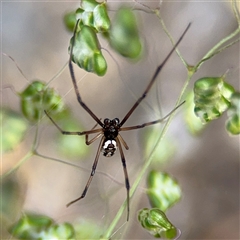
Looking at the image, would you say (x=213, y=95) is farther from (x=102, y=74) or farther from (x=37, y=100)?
(x=37, y=100)

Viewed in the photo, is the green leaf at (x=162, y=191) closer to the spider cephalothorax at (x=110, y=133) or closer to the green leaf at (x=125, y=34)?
the spider cephalothorax at (x=110, y=133)

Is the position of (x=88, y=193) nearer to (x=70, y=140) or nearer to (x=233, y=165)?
(x=70, y=140)

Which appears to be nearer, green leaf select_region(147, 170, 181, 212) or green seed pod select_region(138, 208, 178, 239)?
green seed pod select_region(138, 208, 178, 239)

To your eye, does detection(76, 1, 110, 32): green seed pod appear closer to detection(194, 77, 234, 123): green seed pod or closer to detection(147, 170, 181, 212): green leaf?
detection(194, 77, 234, 123): green seed pod

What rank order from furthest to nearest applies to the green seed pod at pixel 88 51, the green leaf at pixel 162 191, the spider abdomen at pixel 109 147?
1. the spider abdomen at pixel 109 147
2. the green leaf at pixel 162 191
3. the green seed pod at pixel 88 51

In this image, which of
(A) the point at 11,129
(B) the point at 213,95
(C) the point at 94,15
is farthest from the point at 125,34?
(A) the point at 11,129

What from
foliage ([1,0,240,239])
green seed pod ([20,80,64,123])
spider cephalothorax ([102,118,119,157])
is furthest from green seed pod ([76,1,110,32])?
spider cephalothorax ([102,118,119,157])

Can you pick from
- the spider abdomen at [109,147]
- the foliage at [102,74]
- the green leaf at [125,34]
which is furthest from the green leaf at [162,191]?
the green leaf at [125,34]
